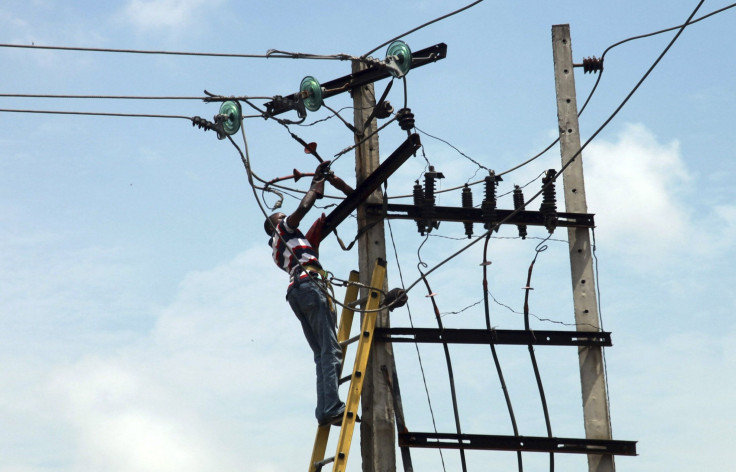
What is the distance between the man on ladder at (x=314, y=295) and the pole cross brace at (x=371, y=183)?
28cm

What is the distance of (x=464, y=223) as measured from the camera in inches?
441

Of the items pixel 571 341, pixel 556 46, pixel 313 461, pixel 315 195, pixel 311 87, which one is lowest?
pixel 313 461

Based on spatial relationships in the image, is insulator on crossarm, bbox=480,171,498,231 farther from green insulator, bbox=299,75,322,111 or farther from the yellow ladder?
green insulator, bbox=299,75,322,111

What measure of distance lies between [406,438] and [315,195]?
2.35 metres

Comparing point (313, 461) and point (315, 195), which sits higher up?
point (315, 195)

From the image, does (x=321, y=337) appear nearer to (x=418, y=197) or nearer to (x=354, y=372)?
(x=354, y=372)

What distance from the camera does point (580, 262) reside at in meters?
11.2

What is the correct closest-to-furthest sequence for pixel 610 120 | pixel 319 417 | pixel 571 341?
1. pixel 610 120
2. pixel 319 417
3. pixel 571 341

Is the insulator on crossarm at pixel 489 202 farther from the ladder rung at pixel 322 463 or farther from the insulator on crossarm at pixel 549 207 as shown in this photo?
the ladder rung at pixel 322 463

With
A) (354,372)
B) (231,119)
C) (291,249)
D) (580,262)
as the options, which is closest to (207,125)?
(231,119)

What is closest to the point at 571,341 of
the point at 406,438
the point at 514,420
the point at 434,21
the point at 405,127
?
the point at 514,420

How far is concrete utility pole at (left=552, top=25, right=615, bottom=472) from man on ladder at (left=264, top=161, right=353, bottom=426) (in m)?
2.38

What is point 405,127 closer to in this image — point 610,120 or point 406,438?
point 610,120

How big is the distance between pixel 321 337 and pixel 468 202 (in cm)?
206
